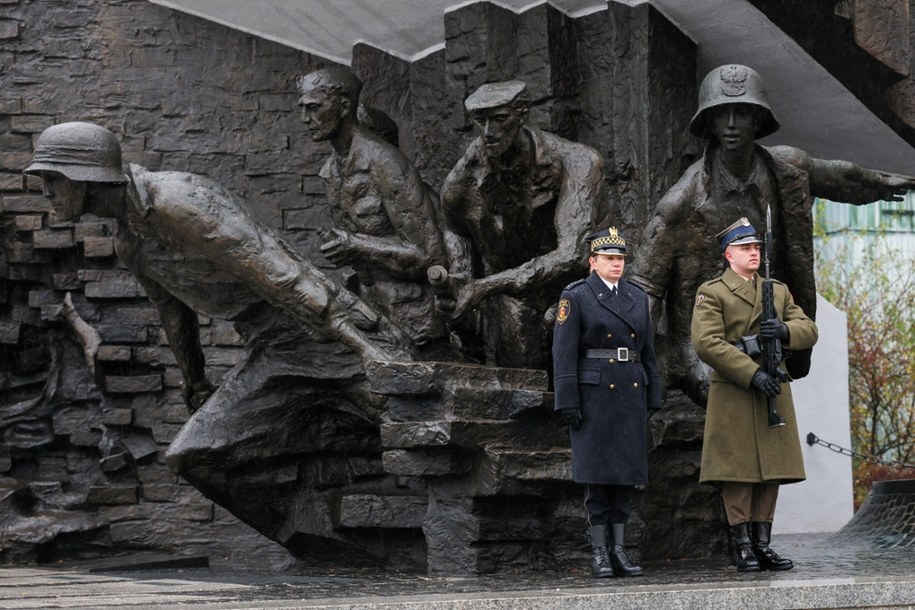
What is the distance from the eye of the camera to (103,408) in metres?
11.7

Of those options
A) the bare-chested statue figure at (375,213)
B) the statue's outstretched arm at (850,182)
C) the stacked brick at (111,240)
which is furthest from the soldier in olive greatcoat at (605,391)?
the stacked brick at (111,240)

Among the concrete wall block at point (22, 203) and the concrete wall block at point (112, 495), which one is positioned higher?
the concrete wall block at point (22, 203)

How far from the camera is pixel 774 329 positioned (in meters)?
7.05

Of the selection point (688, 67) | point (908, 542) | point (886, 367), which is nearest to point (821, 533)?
point (908, 542)

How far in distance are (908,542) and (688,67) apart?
9.98 ft

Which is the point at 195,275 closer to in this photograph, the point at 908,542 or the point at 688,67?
the point at 688,67

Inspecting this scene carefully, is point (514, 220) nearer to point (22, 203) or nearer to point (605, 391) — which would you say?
point (605, 391)

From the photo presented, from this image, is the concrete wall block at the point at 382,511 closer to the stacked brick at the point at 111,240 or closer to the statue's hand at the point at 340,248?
the statue's hand at the point at 340,248

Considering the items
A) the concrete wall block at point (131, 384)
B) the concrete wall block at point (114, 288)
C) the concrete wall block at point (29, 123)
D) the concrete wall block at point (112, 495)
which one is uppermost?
the concrete wall block at point (29, 123)

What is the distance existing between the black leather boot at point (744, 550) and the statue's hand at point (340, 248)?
2.85 m

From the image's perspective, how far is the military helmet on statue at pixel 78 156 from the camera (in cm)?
858

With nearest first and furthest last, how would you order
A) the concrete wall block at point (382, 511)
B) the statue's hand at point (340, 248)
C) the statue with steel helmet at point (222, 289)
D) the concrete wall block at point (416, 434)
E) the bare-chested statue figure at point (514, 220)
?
the concrete wall block at point (416, 434) < the bare-chested statue figure at point (514, 220) < the statue with steel helmet at point (222, 289) < the concrete wall block at point (382, 511) < the statue's hand at point (340, 248)

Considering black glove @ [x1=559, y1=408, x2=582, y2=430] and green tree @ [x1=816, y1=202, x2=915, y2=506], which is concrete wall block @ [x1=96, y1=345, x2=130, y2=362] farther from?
green tree @ [x1=816, y1=202, x2=915, y2=506]

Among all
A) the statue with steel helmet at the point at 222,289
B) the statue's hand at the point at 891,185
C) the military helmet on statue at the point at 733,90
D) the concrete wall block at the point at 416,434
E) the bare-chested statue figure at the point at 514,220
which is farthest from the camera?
the statue's hand at the point at 891,185
